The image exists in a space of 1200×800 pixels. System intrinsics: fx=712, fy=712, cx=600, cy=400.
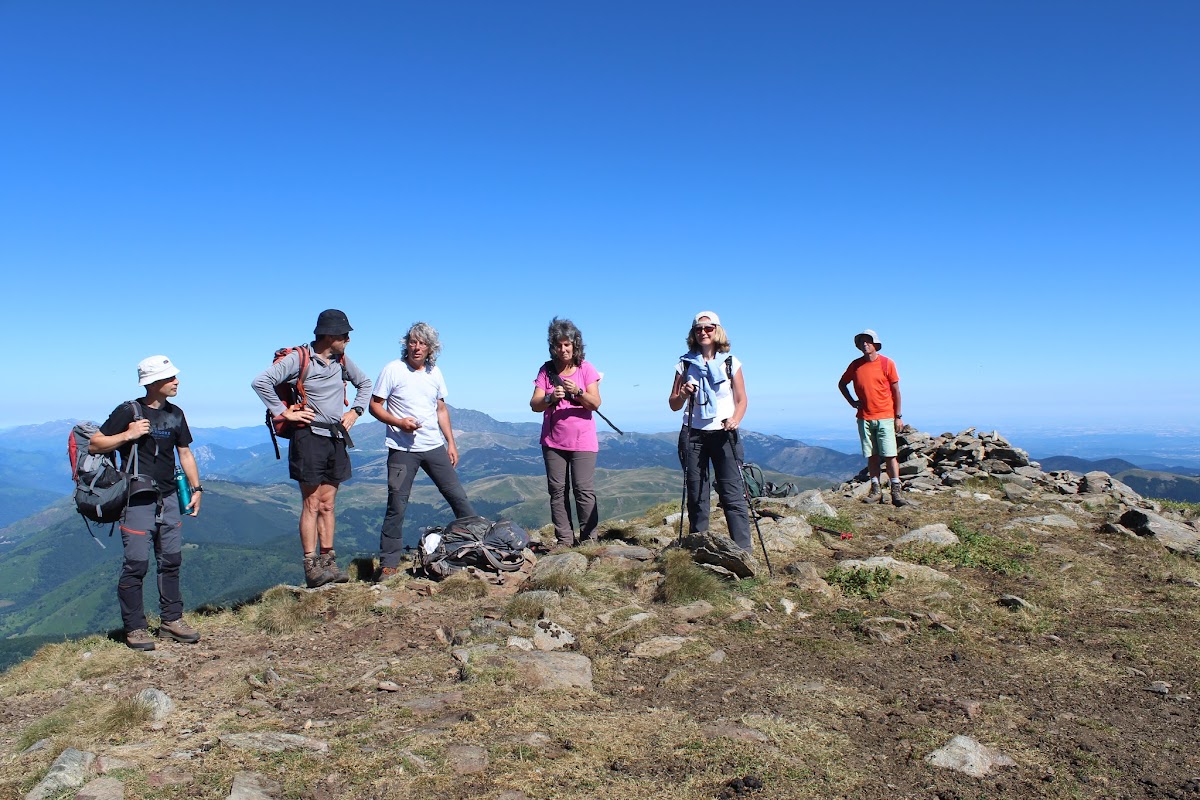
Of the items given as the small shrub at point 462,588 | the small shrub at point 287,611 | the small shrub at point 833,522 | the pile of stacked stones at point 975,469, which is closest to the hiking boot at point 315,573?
the small shrub at point 287,611

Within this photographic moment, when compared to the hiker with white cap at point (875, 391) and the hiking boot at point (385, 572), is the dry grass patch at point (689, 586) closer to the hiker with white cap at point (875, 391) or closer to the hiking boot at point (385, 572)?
the hiking boot at point (385, 572)

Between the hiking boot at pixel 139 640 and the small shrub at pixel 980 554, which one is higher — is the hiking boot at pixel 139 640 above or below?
below

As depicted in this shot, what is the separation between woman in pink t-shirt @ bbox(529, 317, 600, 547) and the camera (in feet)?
33.6

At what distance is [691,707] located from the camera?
5926mm

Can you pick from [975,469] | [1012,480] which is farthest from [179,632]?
[975,469]

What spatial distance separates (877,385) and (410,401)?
8979 millimetres

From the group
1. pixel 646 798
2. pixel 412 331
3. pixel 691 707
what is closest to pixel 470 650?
pixel 691 707

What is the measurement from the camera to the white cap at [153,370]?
25.2 ft

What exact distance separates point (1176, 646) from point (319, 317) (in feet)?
33.3

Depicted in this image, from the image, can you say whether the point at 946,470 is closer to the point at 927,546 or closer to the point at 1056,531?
the point at 1056,531

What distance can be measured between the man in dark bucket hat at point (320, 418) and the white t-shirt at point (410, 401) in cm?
27

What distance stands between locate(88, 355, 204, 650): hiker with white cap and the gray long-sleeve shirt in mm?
933

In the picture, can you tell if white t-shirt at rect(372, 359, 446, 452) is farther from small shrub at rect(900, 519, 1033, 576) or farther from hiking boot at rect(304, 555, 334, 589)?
small shrub at rect(900, 519, 1033, 576)

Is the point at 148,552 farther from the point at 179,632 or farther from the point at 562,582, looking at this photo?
the point at 562,582
